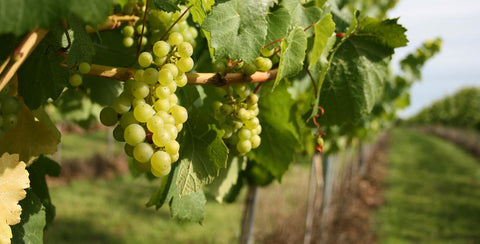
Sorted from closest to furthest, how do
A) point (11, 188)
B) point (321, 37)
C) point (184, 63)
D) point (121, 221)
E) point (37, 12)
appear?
point (37, 12) → point (11, 188) → point (184, 63) → point (321, 37) → point (121, 221)

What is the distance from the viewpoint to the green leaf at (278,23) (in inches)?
37.6

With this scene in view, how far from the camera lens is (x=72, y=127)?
20781 mm

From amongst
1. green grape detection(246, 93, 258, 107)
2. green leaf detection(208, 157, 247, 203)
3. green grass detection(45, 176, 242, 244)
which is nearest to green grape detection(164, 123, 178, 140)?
green grape detection(246, 93, 258, 107)

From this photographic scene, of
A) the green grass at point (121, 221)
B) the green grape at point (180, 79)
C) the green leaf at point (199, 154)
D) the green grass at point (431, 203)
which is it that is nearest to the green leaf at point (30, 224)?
the green leaf at point (199, 154)

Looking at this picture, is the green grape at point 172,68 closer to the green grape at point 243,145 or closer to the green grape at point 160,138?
the green grape at point 160,138

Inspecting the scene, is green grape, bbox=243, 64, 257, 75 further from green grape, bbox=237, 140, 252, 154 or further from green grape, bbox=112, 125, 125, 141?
green grape, bbox=112, 125, 125, 141

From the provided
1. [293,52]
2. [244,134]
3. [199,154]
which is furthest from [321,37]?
[199,154]

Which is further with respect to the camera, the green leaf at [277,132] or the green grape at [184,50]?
the green leaf at [277,132]

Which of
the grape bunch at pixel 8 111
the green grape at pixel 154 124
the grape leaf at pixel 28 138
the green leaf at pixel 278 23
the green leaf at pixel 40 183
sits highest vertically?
the green leaf at pixel 278 23

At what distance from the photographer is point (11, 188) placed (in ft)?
2.37

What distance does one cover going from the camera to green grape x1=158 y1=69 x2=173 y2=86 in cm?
80

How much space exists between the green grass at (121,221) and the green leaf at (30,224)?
5.41m

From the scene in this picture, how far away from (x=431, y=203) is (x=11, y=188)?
1296cm

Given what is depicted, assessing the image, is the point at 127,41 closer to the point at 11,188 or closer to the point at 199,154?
the point at 199,154
